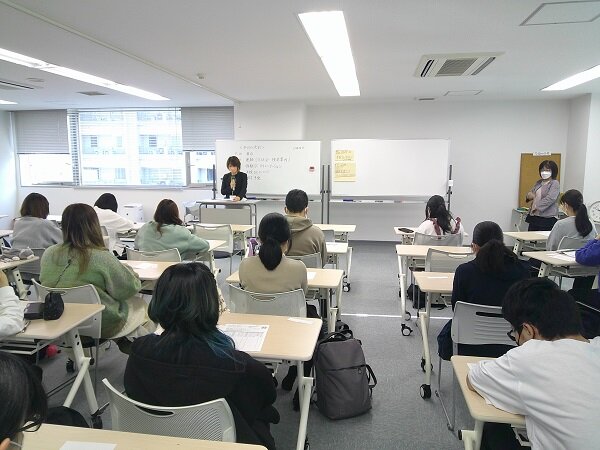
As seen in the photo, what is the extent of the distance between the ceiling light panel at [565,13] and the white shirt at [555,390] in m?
2.71

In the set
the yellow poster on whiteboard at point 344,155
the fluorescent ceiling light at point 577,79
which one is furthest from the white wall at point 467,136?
the fluorescent ceiling light at point 577,79

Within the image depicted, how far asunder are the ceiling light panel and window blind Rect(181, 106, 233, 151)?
20.6ft

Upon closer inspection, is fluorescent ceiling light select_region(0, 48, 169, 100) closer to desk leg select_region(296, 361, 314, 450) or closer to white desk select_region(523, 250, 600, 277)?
desk leg select_region(296, 361, 314, 450)

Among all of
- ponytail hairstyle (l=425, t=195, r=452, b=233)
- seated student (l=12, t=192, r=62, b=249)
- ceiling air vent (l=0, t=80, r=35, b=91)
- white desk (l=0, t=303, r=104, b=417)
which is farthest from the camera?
ceiling air vent (l=0, t=80, r=35, b=91)

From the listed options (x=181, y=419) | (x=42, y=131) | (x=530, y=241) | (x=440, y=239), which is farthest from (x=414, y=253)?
(x=42, y=131)

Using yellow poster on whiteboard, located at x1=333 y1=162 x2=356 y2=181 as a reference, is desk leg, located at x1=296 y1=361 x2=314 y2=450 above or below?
below

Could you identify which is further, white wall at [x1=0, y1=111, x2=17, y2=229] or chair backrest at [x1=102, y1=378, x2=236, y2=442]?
white wall at [x1=0, y1=111, x2=17, y2=229]

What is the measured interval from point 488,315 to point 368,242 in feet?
19.7

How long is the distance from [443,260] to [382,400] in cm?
143

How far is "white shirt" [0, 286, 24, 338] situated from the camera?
→ 1813 mm

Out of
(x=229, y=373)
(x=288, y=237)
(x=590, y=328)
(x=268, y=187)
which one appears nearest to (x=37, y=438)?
(x=229, y=373)

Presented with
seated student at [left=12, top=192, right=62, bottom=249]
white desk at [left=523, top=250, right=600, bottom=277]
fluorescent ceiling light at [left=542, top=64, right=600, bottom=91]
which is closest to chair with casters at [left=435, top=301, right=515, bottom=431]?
white desk at [left=523, top=250, right=600, bottom=277]

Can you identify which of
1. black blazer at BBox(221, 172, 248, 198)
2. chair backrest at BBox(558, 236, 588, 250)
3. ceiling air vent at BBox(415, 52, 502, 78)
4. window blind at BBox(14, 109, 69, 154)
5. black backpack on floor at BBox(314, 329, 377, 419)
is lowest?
black backpack on floor at BBox(314, 329, 377, 419)

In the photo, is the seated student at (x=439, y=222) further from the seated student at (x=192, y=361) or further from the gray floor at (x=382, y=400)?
the seated student at (x=192, y=361)
